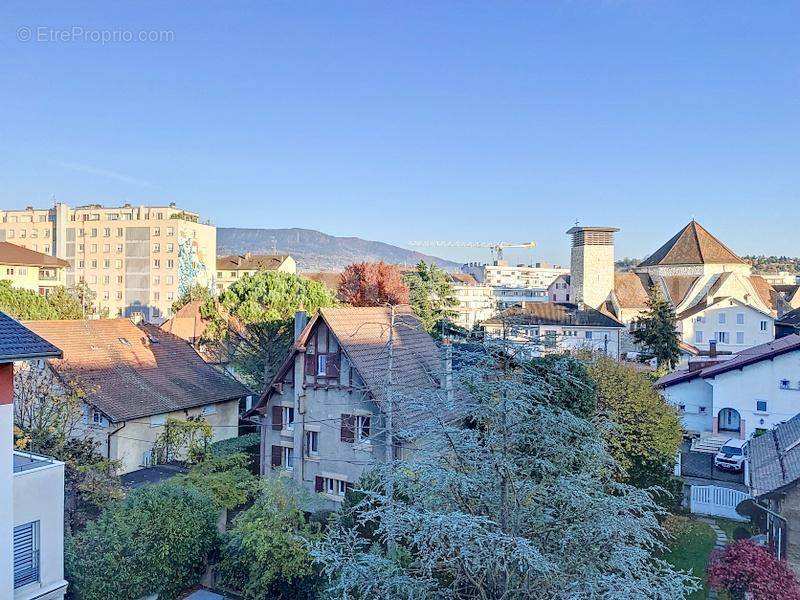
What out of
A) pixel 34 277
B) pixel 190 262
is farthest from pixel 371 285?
pixel 190 262

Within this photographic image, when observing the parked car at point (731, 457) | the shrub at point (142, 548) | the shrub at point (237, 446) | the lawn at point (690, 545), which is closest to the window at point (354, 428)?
the shrub at point (142, 548)

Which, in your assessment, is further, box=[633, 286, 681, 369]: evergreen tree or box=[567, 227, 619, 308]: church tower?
box=[567, 227, 619, 308]: church tower

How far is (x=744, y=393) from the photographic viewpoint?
2725 centimetres

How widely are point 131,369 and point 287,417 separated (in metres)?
8.86

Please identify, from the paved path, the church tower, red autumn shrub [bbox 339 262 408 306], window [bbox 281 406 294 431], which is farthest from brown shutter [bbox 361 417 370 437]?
the church tower

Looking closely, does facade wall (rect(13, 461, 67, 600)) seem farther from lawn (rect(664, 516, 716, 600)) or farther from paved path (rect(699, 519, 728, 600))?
paved path (rect(699, 519, 728, 600))

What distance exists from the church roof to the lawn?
53567mm

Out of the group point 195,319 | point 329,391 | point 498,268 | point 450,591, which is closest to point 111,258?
point 195,319

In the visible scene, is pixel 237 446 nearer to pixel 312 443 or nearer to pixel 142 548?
pixel 312 443

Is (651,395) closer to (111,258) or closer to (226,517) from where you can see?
(226,517)

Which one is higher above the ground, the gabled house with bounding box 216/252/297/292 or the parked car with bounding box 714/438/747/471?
the gabled house with bounding box 216/252/297/292

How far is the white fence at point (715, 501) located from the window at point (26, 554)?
62.7 feet

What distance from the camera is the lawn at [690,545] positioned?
14.7 meters

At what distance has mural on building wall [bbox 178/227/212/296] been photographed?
8338 centimetres
